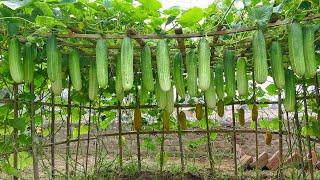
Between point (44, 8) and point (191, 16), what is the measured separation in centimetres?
112

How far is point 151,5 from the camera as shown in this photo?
356 cm

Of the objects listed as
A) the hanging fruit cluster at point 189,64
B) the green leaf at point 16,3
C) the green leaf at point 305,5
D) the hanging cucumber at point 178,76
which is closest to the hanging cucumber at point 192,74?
the hanging fruit cluster at point 189,64

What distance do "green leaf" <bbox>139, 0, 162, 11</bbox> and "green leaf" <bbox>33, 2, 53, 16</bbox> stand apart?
676 mm

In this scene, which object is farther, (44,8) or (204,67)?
(204,67)

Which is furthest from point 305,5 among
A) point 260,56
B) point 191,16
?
point 191,16

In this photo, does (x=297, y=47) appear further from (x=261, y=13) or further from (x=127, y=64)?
(x=127, y=64)

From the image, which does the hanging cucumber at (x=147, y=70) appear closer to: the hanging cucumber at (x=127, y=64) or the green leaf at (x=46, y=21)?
the hanging cucumber at (x=127, y=64)

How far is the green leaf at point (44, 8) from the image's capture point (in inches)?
124

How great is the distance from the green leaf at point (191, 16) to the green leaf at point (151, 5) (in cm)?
21

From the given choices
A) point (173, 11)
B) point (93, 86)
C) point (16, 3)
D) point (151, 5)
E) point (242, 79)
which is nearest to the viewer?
point (16, 3)

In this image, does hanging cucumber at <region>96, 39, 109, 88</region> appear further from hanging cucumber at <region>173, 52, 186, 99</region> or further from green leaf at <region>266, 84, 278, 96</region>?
green leaf at <region>266, 84, 278, 96</region>

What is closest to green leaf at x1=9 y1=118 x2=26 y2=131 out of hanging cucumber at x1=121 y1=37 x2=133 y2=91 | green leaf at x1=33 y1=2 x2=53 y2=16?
hanging cucumber at x1=121 y1=37 x2=133 y2=91

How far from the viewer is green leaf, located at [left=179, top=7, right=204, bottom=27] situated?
3565mm

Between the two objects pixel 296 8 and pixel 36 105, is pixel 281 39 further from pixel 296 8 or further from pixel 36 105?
pixel 36 105
